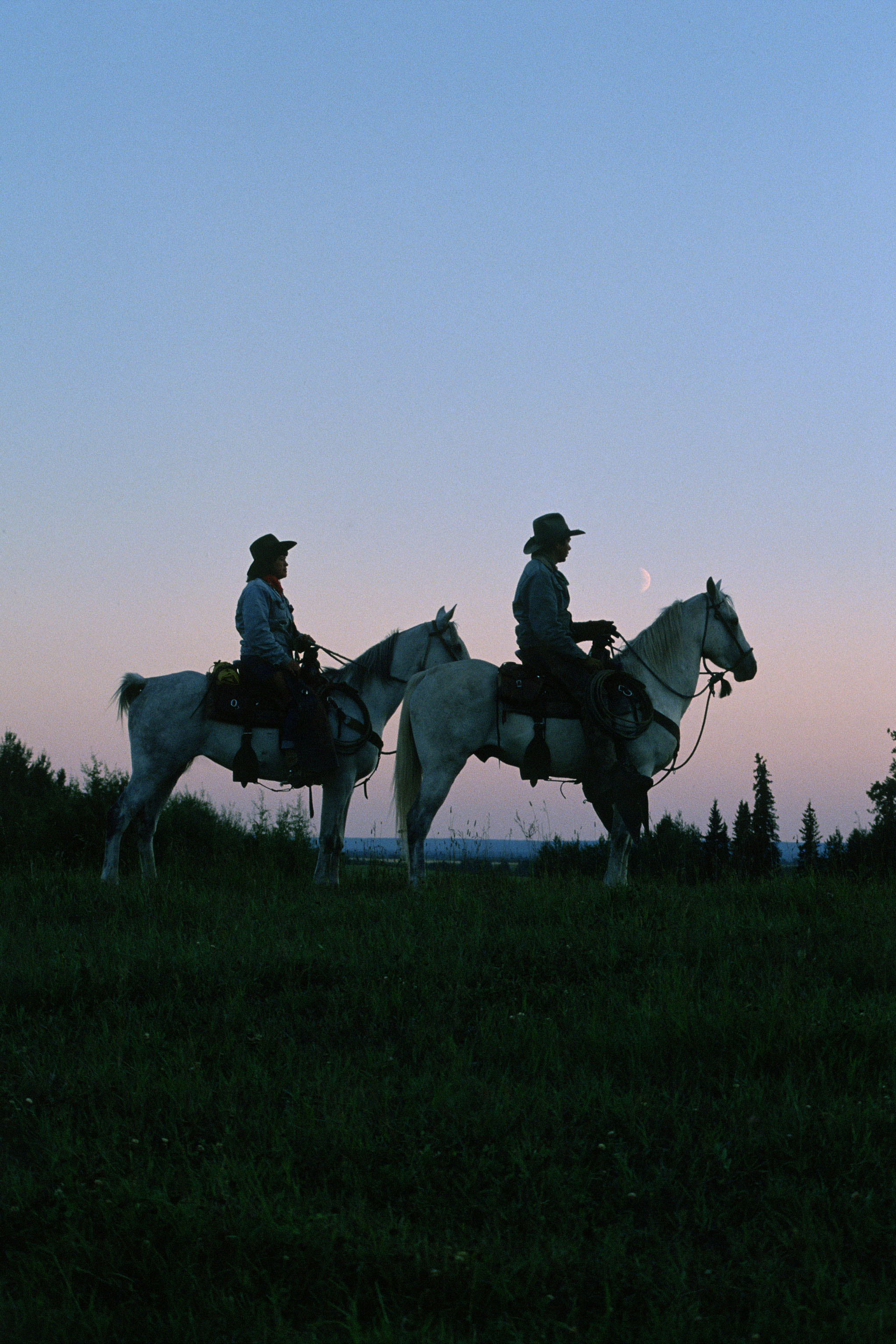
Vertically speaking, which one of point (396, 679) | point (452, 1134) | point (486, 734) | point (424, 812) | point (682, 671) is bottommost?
point (452, 1134)

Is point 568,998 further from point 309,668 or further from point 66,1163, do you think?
point 309,668

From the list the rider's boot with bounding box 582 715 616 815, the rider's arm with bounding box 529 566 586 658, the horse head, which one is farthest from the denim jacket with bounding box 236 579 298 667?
the horse head

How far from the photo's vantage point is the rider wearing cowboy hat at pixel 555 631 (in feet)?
38.1

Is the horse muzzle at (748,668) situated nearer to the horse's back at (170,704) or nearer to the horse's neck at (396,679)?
the horse's neck at (396,679)

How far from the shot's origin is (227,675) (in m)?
11.7

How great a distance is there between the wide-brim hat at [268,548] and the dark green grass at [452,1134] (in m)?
4.92

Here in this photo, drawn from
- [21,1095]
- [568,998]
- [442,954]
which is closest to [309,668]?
[442,954]

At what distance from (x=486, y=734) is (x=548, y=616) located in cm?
135

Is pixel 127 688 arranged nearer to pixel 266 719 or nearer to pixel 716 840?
pixel 266 719

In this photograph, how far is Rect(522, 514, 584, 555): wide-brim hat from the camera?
1186cm

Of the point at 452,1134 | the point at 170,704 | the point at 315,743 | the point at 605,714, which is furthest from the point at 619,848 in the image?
Result: the point at 452,1134

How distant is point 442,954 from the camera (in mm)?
7551

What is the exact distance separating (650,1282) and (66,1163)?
8.16 ft

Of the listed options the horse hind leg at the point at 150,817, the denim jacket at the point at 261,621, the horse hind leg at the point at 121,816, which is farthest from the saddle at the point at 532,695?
the horse hind leg at the point at 121,816
